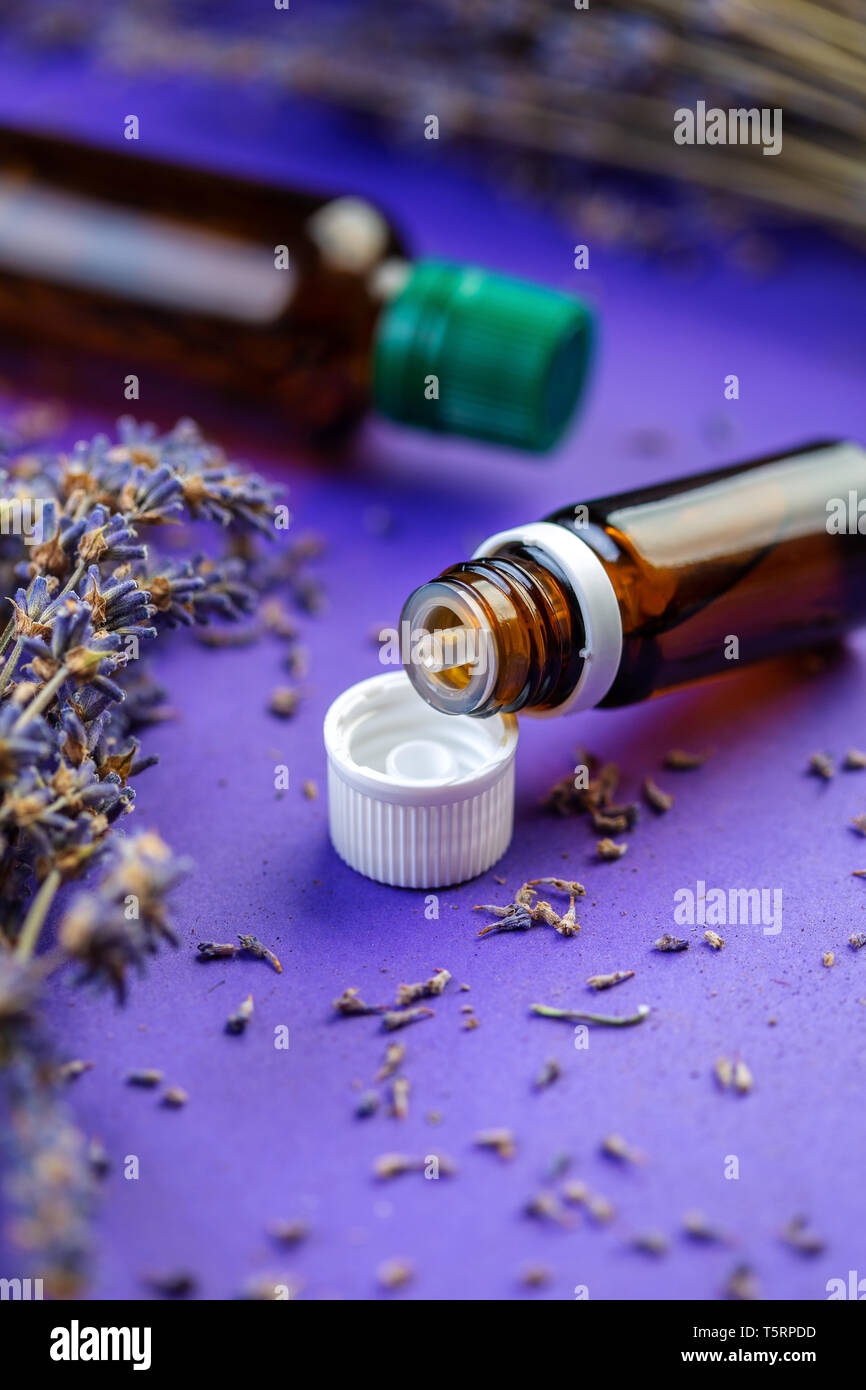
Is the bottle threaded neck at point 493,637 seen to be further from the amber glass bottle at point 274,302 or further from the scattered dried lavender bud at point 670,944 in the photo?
the amber glass bottle at point 274,302

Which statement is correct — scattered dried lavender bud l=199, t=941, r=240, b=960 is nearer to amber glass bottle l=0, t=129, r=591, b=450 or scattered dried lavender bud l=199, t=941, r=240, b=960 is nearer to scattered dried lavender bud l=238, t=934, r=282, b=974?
scattered dried lavender bud l=238, t=934, r=282, b=974

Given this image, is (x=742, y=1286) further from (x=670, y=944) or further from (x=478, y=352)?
(x=478, y=352)

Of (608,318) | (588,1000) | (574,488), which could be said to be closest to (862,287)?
(608,318)

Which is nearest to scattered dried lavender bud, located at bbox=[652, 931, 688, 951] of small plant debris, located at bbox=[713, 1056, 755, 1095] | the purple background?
the purple background

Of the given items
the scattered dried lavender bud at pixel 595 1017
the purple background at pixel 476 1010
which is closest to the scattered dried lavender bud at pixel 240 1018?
the purple background at pixel 476 1010

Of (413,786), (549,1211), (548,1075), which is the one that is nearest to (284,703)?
(413,786)
